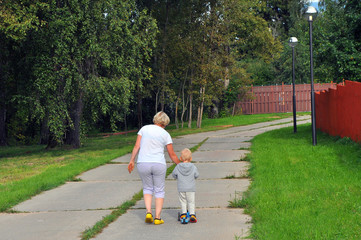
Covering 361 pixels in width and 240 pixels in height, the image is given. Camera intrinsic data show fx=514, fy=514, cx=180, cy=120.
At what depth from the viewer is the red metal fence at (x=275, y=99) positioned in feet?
146

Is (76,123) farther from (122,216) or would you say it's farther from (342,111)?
(122,216)

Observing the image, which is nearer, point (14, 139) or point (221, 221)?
point (221, 221)

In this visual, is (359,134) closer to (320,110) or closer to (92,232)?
(320,110)

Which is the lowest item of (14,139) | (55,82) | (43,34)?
(14,139)

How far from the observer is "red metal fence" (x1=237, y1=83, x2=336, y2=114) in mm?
44531

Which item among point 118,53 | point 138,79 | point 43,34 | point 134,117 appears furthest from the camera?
point 134,117

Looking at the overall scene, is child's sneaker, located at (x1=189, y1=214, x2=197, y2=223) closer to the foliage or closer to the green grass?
the green grass

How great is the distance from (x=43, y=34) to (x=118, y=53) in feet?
9.37

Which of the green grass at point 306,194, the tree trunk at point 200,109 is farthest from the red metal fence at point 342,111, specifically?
the tree trunk at point 200,109

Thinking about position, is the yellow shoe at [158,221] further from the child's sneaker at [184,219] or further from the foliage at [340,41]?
the foliage at [340,41]

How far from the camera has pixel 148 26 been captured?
796 inches

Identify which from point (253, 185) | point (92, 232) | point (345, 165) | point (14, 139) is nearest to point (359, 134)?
point (345, 165)

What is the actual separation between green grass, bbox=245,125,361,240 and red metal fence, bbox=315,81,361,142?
3.33 ft

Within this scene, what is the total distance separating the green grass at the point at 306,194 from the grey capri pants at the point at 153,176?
53.5 inches
